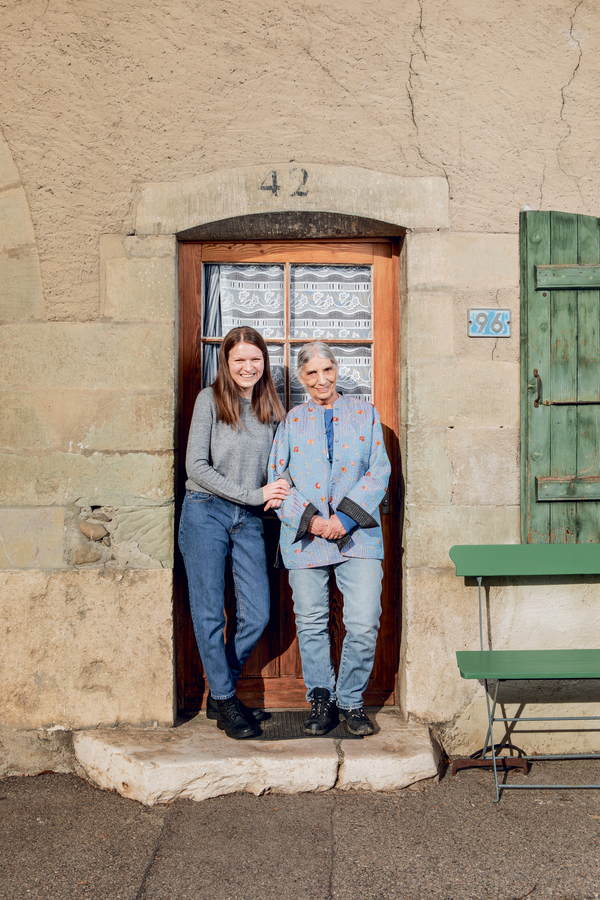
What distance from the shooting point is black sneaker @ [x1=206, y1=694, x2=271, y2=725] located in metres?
3.11

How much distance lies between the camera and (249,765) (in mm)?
2805

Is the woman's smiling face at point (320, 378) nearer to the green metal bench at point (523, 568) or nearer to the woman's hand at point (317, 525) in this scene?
the woman's hand at point (317, 525)

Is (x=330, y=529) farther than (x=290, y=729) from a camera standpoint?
No

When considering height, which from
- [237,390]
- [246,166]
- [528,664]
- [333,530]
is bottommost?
[528,664]

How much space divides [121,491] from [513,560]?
1887mm

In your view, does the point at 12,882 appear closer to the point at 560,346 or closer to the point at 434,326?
the point at 434,326

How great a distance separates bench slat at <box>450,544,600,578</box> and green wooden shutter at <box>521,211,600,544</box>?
3.5 inches

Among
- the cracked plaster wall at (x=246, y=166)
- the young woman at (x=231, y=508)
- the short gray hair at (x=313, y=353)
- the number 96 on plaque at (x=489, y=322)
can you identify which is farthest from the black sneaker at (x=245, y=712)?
the number 96 on plaque at (x=489, y=322)

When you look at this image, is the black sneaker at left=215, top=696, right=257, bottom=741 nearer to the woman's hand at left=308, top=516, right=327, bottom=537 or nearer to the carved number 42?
the woman's hand at left=308, top=516, right=327, bottom=537

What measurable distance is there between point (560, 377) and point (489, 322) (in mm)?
440

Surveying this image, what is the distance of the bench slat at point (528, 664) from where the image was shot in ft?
8.82

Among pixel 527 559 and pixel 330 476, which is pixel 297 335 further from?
pixel 527 559

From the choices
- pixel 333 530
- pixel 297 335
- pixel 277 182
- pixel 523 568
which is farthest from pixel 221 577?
pixel 277 182

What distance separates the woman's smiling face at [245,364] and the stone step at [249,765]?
5.38ft
